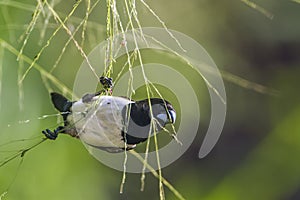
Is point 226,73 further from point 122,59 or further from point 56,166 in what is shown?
point 56,166

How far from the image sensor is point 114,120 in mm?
647

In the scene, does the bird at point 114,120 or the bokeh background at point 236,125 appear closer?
the bird at point 114,120

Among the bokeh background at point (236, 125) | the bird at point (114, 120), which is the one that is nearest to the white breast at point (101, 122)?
the bird at point (114, 120)

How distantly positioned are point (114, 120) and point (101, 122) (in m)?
0.02

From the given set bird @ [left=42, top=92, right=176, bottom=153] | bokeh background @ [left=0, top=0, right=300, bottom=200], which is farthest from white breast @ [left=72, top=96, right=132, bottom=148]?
bokeh background @ [left=0, top=0, right=300, bottom=200]

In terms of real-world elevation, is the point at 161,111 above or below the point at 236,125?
above

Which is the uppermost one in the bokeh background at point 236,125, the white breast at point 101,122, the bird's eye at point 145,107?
the bird's eye at point 145,107

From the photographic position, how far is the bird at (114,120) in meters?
0.63

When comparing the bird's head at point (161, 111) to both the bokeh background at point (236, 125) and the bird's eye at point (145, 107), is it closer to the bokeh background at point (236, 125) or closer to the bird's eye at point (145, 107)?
the bird's eye at point (145, 107)

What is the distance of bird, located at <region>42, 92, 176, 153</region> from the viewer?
0.63 meters

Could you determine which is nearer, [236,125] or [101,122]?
[101,122]

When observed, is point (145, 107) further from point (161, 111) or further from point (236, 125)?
point (236, 125)

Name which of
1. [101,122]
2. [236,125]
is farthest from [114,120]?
[236,125]

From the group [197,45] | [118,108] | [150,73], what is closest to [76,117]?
[118,108]
